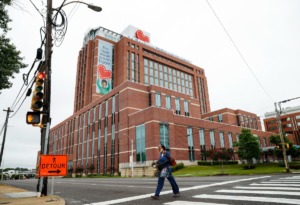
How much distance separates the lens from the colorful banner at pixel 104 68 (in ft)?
218

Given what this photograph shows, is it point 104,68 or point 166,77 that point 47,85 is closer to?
point 104,68

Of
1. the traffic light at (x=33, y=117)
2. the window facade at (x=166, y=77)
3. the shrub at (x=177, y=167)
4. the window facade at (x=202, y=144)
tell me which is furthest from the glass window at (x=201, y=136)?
the traffic light at (x=33, y=117)

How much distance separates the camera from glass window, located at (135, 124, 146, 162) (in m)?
39.8

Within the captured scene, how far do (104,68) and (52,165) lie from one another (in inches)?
2472

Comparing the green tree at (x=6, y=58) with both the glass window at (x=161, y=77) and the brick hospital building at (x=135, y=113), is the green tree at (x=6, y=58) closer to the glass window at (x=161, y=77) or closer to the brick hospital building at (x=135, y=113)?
the brick hospital building at (x=135, y=113)

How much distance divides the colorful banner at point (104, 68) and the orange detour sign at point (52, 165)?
193 ft

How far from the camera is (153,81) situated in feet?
228

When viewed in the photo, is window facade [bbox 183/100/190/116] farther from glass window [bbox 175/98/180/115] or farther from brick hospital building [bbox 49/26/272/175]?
glass window [bbox 175/98/180/115]

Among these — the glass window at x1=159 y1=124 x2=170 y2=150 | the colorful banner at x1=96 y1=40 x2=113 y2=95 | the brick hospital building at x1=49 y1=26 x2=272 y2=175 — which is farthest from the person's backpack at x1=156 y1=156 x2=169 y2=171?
the colorful banner at x1=96 y1=40 x2=113 y2=95

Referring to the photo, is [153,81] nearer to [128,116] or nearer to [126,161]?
[128,116]

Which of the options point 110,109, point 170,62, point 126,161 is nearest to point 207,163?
point 126,161

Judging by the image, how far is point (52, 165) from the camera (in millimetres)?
7723

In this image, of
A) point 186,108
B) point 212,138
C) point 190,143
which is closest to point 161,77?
point 186,108

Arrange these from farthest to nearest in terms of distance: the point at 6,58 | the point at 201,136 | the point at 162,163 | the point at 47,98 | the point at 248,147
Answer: the point at 201,136 < the point at 248,147 < the point at 6,58 < the point at 47,98 < the point at 162,163
